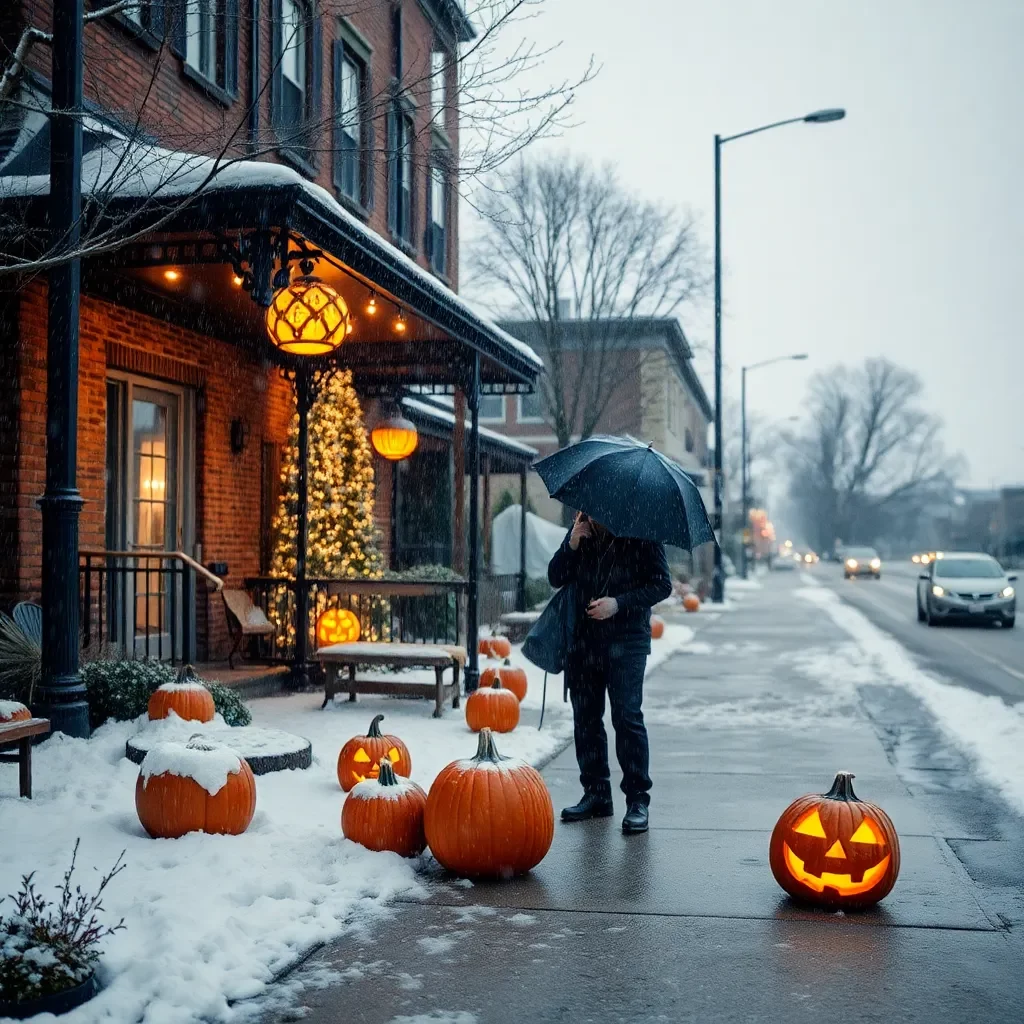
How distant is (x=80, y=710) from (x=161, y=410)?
16.9 ft

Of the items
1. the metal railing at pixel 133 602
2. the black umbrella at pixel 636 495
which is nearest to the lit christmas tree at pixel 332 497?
the metal railing at pixel 133 602

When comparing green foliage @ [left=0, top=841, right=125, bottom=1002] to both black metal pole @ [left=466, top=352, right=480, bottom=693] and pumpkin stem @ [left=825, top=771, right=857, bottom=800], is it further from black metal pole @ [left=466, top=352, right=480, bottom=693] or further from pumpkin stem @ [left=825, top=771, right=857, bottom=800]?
black metal pole @ [left=466, top=352, right=480, bottom=693]

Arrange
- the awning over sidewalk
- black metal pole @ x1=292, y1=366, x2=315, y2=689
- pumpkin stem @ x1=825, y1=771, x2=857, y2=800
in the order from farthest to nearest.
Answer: black metal pole @ x1=292, y1=366, x2=315, y2=689 < the awning over sidewalk < pumpkin stem @ x1=825, y1=771, x2=857, y2=800

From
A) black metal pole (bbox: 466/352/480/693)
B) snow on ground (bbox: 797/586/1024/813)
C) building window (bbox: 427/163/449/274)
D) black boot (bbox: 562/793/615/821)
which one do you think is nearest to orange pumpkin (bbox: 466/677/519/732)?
black metal pole (bbox: 466/352/480/693)

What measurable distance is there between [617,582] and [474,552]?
220 inches

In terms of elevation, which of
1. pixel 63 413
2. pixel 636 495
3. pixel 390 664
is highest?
pixel 63 413

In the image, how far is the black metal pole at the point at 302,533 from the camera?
38.8ft

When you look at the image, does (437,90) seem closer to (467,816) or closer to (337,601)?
Result: (467,816)

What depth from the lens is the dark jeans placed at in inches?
240

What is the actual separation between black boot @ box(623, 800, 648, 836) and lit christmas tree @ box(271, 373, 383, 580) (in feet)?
25.2

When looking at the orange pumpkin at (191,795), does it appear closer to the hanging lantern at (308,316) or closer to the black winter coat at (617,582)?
the black winter coat at (617,582)

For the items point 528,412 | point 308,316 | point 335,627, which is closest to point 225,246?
point 308,316

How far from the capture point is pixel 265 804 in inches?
251

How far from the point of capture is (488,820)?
5164 millimetres
